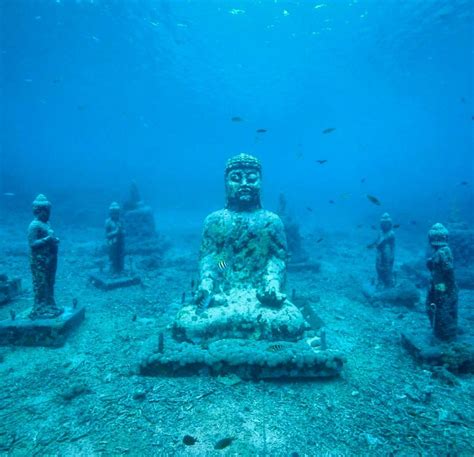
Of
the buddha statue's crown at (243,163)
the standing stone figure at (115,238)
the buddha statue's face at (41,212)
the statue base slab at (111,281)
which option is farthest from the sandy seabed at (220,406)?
the buddha statue's crown at (243,163)

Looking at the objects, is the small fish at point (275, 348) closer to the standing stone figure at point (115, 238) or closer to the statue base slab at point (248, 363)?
the statue base slab at point (248, 363)

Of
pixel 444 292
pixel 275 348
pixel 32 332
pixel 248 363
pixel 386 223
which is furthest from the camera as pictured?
pixel 386 223

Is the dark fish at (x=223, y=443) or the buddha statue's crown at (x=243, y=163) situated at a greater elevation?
the buddha statue's crown at (x=243, y=163)

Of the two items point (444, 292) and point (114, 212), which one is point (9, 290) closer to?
point (114, 212)

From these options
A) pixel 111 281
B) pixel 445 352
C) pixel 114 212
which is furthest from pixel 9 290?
pixel 445 352

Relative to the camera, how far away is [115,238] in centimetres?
967

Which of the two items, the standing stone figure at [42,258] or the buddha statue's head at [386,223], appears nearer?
the standing stone figure at [42,258]

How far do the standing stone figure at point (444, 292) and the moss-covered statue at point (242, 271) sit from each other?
244 centimetres

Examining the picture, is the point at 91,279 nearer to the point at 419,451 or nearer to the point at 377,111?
the point at 419,451

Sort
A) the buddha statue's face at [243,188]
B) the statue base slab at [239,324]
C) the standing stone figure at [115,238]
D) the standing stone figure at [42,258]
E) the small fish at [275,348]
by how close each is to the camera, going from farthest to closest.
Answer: the standing stone figure at [115,238], the buddha statue's face at [243,188], the standing stone figure at [42,258], the statue base slab at [239,324], the small fish at [275,348]

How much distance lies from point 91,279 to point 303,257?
8.31m

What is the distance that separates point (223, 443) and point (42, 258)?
4833 mm

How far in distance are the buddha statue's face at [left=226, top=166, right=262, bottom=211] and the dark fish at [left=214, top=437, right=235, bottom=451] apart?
169 inches

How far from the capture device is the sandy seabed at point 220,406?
340 centimetres
